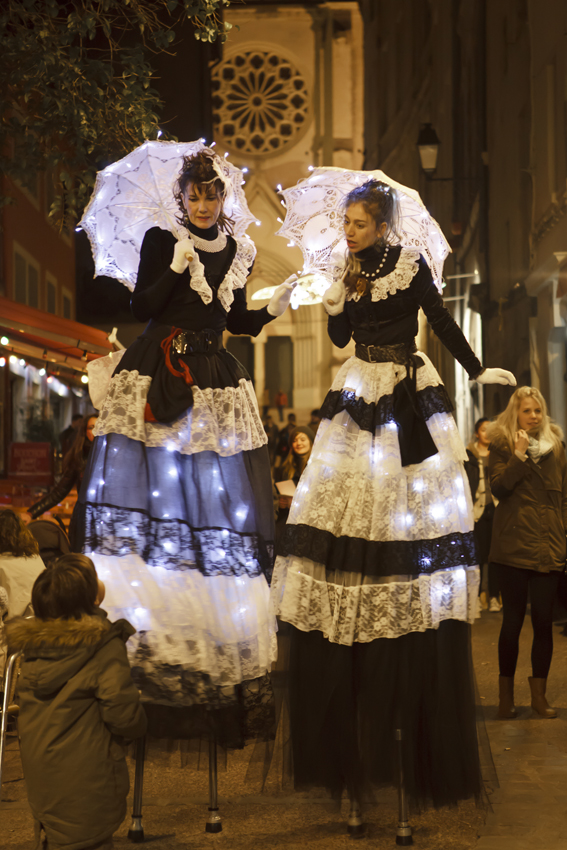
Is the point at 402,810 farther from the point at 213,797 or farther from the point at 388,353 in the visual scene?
the point at 388,353

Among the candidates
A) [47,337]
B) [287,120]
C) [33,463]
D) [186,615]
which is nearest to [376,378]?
[186,615]

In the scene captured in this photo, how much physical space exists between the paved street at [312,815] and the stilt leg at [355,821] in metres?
0.03

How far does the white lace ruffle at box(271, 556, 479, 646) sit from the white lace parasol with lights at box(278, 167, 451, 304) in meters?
1.23

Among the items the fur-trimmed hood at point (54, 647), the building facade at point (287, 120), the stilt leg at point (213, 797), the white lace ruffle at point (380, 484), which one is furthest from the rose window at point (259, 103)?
the fur-trimmed hood at point (54, 647)

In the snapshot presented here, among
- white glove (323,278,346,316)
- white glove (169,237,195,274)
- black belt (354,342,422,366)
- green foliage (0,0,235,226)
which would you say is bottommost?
black belt (354,342,422,366)

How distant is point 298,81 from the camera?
90.2 feet

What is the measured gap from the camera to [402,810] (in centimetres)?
301

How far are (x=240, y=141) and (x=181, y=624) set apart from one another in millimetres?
26697

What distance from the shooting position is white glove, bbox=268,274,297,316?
3738 millimetres

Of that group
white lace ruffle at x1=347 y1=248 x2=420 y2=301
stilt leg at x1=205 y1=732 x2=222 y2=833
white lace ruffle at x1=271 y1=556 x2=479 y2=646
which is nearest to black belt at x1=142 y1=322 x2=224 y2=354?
white lace ruffle at x1=347 y1=248 x2=420 y2=301

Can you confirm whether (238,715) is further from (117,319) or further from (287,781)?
(117,319)

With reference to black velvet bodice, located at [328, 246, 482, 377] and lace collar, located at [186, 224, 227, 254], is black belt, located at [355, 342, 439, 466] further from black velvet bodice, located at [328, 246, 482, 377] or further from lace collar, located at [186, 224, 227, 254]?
lace collar, located at [186, 224, 227, 254]

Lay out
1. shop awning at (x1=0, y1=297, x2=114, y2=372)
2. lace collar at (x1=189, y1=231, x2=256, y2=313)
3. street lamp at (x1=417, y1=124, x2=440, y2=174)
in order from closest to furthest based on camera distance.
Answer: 1. lace collar at (x1=189, y1=231, x2=256, y2=313)
2. shop awning at (x1=0, y1=297, x2=114, y2=372)
3. street lamp at (x1=417, y1=124, x2=440, y2=174)

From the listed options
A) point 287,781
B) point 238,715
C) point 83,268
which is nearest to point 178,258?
point 238,715
